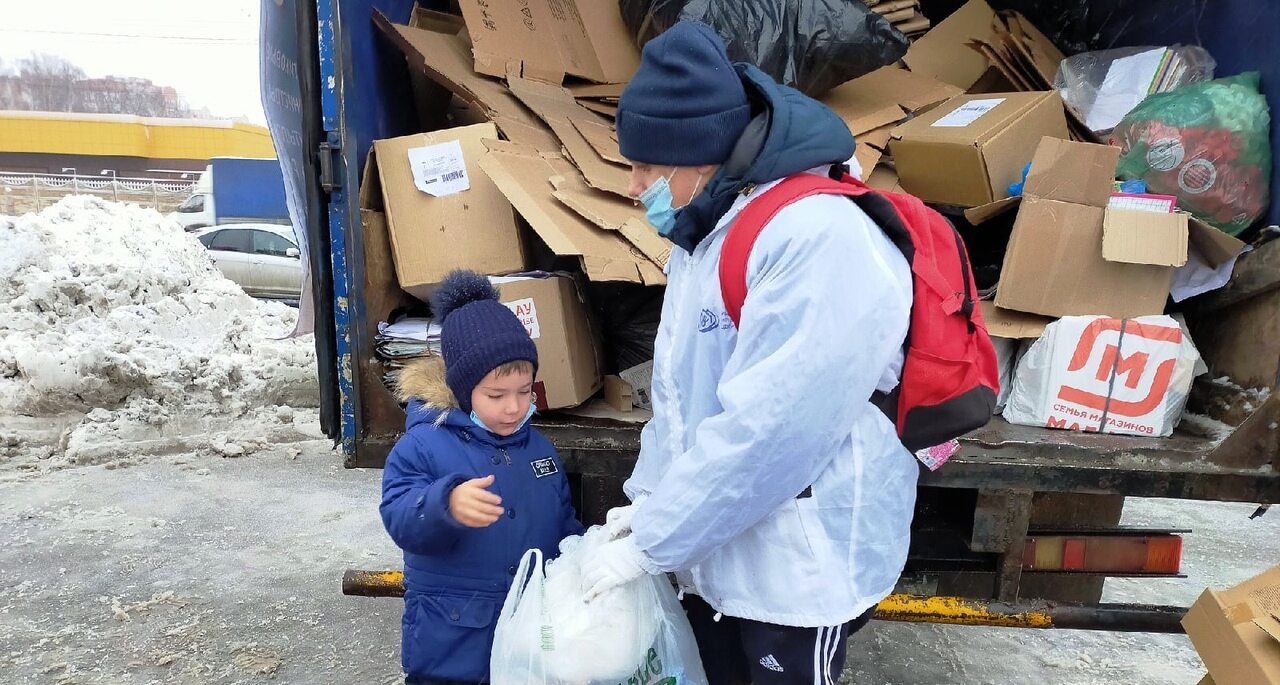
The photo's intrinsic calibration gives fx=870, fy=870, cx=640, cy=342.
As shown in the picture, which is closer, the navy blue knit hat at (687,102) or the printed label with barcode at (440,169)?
the navy blue knit hat at (687,102)

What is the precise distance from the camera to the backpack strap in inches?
47.6

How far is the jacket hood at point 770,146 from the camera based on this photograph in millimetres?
1236

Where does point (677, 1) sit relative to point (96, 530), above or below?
above

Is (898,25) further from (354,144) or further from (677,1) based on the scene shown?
(354,144)

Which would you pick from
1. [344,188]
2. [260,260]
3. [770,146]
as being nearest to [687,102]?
[770,146]

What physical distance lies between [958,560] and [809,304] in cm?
135

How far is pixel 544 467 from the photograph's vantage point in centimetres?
179

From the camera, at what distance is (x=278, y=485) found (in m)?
4.57

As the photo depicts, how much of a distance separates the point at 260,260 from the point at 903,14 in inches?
345

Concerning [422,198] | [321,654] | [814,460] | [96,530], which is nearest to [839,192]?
[814,460]

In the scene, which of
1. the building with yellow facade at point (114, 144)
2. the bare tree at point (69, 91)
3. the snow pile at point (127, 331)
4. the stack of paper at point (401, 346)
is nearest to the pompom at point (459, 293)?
the stack of paper at point (401, 346)

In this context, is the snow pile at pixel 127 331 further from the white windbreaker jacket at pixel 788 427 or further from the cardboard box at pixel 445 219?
the white windbreaker jacket at pixel 788 427

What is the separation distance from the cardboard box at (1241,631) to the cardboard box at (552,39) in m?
2.43

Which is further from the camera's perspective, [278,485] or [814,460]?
[278,485]
